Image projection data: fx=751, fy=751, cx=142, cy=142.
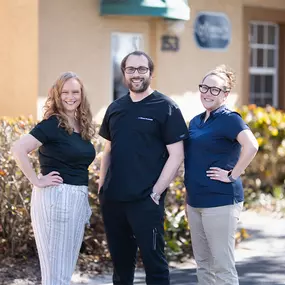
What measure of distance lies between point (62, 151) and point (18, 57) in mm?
4977

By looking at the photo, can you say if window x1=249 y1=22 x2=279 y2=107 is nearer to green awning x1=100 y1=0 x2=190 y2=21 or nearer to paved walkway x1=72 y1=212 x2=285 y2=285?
green awning x1=100 y1=0 x2=190 y2=21

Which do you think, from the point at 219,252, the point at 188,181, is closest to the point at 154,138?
the point at 188,181

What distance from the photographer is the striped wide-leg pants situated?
5172 mm

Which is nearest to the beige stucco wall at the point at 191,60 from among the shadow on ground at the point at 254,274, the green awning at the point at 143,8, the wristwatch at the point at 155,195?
the green awning at the point at 143,8

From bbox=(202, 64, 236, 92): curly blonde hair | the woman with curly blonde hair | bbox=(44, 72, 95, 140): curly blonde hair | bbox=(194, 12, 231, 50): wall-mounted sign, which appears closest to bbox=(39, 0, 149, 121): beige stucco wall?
bbox=(194, 12, 231, 50): wall-mounted sign

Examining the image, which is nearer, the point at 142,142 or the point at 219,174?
the point at 219,174

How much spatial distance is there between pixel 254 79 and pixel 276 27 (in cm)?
99

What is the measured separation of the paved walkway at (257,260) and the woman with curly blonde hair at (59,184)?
A: 1674 mm

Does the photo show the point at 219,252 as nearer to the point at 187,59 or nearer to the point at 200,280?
the point at 200,280

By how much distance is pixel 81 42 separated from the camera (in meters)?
10.2

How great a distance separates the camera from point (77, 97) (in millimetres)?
5352

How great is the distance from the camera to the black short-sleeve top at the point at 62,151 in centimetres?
521

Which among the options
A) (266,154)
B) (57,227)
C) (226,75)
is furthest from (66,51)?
(57,227)

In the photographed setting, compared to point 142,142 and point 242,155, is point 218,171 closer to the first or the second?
point 242,155
